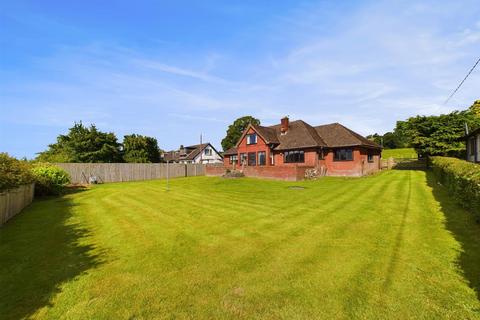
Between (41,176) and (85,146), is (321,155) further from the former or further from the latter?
(85,146)

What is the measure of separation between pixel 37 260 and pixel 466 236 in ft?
40.5

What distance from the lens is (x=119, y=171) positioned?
32.8 metres

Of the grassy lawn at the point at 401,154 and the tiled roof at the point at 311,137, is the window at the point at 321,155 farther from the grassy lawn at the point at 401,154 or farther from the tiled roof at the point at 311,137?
the grassy lawn at the point at 401,154

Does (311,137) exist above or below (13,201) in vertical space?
above

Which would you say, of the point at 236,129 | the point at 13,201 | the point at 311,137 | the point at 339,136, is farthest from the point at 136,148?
the point at 236,129

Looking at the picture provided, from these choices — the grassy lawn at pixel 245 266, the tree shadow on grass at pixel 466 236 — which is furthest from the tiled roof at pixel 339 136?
the grassy lawn at pixel 245 266

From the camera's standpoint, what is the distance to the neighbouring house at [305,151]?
28.8 m

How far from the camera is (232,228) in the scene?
30.0ft

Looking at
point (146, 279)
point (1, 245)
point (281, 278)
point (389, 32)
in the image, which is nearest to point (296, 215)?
point (281, 278)

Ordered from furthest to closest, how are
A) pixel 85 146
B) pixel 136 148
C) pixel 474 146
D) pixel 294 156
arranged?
pixel 136 148 → pixel 85 146 → pixel 294 156 → pixel 474 146

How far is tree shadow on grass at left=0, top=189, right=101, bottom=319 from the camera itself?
4805 mm

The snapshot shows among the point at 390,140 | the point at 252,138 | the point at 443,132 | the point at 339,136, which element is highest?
the point at 390,140

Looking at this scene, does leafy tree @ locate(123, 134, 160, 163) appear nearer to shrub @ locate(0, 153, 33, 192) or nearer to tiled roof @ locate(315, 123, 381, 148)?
tiled roof @ locate(315, 123, 381, 148)

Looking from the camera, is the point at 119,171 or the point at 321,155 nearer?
the point at 321,155
